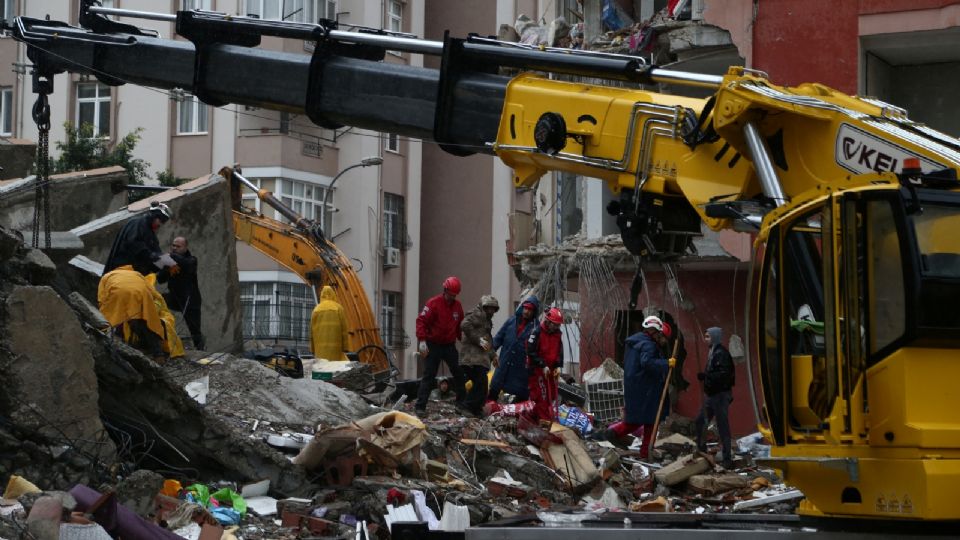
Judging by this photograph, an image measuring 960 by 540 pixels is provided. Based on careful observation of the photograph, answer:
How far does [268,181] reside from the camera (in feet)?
128

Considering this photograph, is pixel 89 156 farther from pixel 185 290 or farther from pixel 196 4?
pixel 185 290

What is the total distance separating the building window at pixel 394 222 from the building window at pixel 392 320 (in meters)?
1.49

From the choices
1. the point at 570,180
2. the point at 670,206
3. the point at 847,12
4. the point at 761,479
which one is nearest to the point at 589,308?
the point at 570,180

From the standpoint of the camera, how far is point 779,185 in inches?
317

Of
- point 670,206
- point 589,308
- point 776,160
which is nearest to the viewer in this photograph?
point 776,160

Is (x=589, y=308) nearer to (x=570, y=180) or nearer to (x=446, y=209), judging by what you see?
(x=570, y=180)

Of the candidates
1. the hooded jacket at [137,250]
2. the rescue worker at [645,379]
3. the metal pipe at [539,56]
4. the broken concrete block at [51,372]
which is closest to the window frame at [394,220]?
the hooded jacket at [137,250]

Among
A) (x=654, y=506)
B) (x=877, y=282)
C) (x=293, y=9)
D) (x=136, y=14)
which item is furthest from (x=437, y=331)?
(x=293, y=9)

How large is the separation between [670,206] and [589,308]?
1548cm

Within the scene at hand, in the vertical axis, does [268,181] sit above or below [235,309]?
above

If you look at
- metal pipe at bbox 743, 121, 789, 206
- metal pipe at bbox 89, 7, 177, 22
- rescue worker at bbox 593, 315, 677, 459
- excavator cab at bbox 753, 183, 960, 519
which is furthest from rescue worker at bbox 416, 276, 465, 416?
excavator cab at bbox 753, 183, 960, 519

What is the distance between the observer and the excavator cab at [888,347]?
677cm

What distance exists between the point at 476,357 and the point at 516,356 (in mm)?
917

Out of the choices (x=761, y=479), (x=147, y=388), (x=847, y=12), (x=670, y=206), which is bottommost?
(x=761, y=479)
